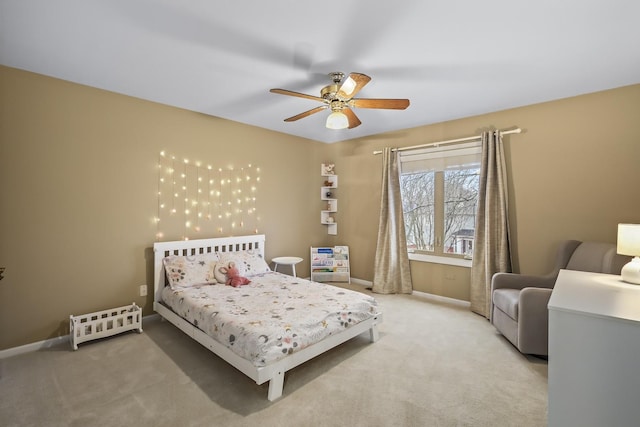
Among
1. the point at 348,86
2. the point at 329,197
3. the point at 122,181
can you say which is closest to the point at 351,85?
the point at 348,86

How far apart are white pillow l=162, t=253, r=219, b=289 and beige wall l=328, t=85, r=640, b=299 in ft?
10.0

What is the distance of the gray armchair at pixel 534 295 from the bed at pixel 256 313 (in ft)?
3.97

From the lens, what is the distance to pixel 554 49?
223 cm

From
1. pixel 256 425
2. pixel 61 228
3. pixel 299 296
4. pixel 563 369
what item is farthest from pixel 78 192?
pixel 563 369

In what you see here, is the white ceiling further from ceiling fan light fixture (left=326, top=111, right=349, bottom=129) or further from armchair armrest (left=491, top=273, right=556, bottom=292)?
armchair armrest (left=491, top=273, right=556, bottom=292)

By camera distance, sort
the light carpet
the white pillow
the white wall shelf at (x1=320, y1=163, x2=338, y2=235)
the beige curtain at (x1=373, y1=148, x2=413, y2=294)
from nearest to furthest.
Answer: the light carpet → the white pillow → the beige curtain at (x1=373, y1=148, x2=413, y2=294) → the white wall shelf at (x1=320, y1=163, x2=338, y2=235)

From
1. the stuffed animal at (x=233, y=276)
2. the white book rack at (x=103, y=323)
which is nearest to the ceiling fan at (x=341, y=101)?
the stuffed animal at (x=233, y=276)

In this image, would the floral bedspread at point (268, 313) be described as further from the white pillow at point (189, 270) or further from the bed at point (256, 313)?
the white pillow at point (189, 270)

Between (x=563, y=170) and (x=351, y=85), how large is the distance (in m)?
2.64

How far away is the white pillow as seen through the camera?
3.16 metres

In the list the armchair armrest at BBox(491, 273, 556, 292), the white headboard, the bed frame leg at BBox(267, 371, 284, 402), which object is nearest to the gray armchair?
the armchair armrest at BBox(491, 273, 556, 292)

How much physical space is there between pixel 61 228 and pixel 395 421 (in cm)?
329

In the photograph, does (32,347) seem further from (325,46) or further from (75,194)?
(325,46)

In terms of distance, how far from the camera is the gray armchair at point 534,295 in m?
2.48
